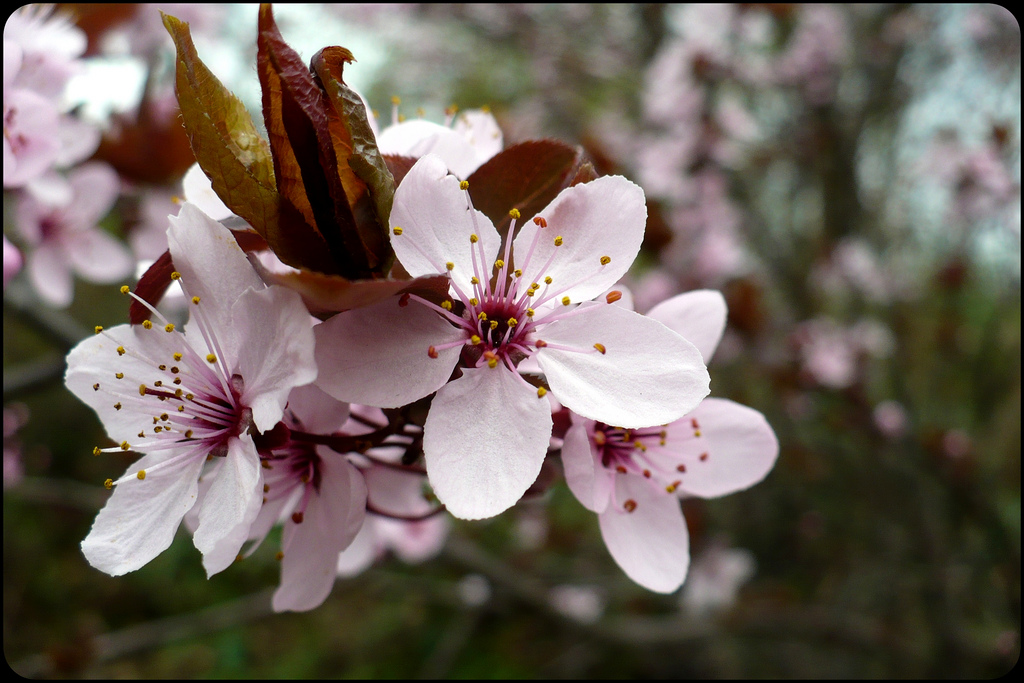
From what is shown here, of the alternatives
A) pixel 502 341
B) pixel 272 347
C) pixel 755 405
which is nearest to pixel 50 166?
pixel 272 347

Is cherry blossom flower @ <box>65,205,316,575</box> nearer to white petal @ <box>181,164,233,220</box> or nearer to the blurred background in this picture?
white petal @ <box>181,164,233,220</box>

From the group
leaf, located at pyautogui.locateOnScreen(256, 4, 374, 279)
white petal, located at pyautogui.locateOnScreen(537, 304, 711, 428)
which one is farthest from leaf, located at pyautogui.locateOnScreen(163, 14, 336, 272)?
white petal, located at pyautogui.locateOnScreen(537, 304, 711, 428)

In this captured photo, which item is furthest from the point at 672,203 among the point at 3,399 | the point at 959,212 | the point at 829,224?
the point at 3,399

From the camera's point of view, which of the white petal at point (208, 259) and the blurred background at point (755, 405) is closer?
the white petal at point (208, 259)

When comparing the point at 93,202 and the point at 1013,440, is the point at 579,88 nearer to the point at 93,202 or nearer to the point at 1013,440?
the point at 1013,440

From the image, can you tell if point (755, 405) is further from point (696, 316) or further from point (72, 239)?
point (72, 239)

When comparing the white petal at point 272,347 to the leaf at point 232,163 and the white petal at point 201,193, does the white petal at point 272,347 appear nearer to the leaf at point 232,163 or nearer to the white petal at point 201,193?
the leaf at point 232,163

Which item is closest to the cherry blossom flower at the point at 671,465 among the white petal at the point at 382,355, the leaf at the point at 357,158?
the white petal at the point at 382,355
